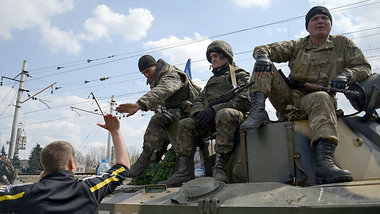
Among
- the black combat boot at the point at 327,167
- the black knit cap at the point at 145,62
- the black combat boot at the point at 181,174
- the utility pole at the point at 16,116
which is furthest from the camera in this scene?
the utility pole at the point at 16,116

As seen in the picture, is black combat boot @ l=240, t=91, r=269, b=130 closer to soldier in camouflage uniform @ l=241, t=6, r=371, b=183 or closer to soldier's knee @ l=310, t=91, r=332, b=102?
soldier in camouflage uniform @ l=241, t=6, r=371, b=183

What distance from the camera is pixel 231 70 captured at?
4.84m

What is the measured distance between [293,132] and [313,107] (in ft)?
1.06

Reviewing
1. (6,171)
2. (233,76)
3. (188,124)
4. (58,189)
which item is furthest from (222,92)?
(6,171)

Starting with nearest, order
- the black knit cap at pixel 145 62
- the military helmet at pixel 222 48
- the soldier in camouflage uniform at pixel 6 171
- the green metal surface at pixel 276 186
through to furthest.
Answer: the green metal surface at pixel 276 186 → the military helmet at pixel 222 48 → the black knit cap at pixel 145 62 → the soldier in camouflage uniform at pixel 6 171

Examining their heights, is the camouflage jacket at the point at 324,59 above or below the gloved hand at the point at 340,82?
above

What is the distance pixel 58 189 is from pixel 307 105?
2.47 metres

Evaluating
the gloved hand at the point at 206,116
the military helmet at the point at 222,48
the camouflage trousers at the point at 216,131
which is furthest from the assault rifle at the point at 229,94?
the military helmet at the point at 222,48

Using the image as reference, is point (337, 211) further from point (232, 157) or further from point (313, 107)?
point (232, 157)

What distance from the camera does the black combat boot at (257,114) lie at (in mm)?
3836

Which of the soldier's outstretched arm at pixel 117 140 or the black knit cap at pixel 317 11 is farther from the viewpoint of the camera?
the black knit cap at pixel 317 11

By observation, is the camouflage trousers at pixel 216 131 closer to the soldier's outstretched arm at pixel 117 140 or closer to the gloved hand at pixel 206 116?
the gloved hand at pixel 206 116

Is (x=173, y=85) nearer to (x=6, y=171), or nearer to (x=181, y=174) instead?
(x=181, y=174)

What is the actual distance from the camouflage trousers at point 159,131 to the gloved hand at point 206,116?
89 centimetres
